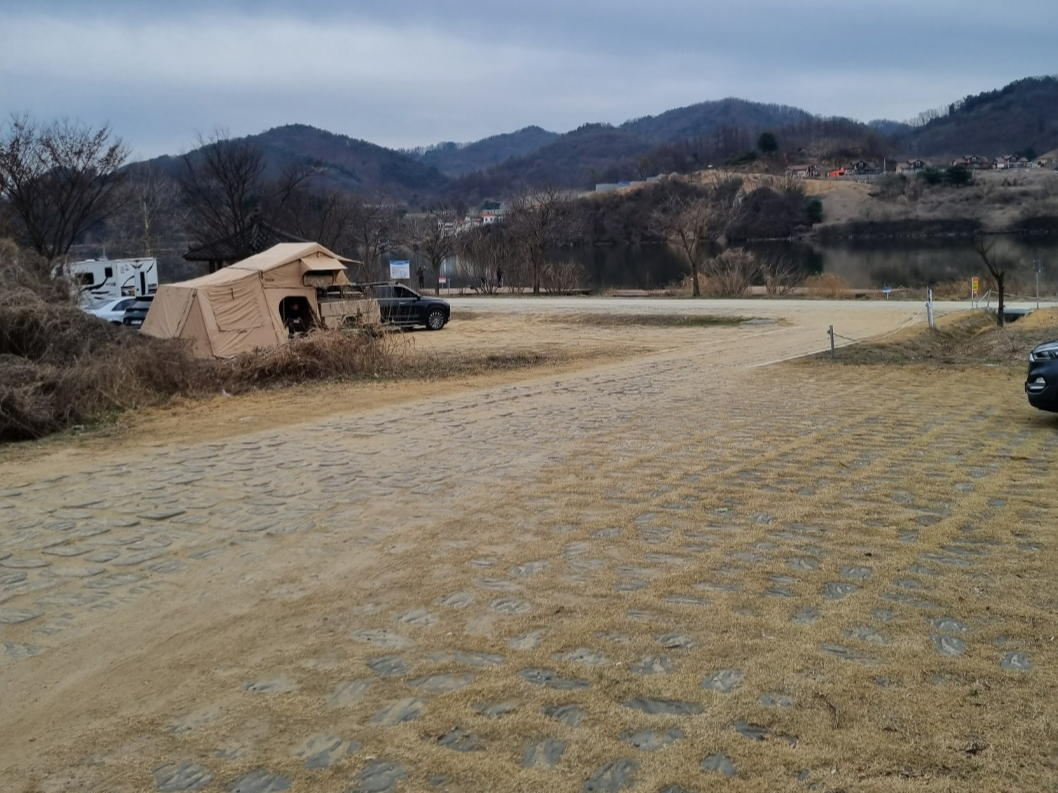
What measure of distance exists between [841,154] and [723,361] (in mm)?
174500

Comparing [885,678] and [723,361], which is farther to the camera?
[723,361]

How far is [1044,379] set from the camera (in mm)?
9523

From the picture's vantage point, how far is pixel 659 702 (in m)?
3.96

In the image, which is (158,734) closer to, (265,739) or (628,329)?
(265,739)

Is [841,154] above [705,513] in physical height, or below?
above

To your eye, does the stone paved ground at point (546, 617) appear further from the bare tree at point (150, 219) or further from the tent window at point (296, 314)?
the bare tree at point (150, 219)

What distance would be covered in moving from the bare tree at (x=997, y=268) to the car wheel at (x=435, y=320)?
15022 millimetres

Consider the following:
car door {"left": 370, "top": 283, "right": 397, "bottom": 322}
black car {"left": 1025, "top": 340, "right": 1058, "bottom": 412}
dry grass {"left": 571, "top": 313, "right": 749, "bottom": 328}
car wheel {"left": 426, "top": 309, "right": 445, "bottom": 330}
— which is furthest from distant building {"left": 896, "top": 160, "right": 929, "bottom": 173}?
black car {"left": 1025, "top": 340, "right": 1058, "bottom": 412}

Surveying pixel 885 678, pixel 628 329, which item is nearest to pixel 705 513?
pixel 885 678

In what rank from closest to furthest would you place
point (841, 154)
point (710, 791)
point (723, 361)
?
point (710, 791) < point (723, 361) < point (841, 154)

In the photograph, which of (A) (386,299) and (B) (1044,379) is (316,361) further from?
(B) (1044,379)

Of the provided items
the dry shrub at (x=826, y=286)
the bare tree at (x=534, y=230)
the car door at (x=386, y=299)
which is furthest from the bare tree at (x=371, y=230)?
the car door at (x=386, y=299)

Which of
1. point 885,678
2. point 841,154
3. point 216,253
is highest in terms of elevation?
point 841,154

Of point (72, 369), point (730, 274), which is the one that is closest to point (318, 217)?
point (730, 274)
